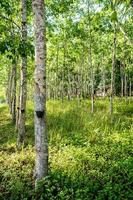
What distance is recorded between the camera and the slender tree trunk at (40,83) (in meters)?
7.40

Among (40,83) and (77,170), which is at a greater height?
(40,83)

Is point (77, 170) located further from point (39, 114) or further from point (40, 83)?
point (40, 83)

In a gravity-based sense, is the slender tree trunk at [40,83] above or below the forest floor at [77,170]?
above

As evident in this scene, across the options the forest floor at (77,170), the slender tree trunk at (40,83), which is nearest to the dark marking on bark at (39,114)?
the slender tree trunk at (40,83)

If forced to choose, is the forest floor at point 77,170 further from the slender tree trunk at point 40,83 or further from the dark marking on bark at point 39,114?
the dark marking on bark at point 39,114

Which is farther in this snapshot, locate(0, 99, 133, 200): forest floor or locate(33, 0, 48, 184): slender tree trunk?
locate(33, 0, 48, 184): slender tree trunk

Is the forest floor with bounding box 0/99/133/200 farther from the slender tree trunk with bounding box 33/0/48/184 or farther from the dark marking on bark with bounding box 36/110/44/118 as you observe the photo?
the dark marking on bark with bounding box 36/110/44/118

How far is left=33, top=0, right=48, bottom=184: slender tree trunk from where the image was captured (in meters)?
7.40

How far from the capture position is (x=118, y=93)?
164ft

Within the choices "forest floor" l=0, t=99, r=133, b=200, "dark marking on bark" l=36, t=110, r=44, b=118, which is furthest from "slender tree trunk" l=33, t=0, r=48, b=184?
"forest floor" l=0, t=99, r=133, b=200

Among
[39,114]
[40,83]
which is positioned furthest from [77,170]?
[40,83]

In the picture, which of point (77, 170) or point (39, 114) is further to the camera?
point (77, 170)

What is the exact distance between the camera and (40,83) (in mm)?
7449

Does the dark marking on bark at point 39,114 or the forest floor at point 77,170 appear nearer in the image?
the forest floor at point 77,170
